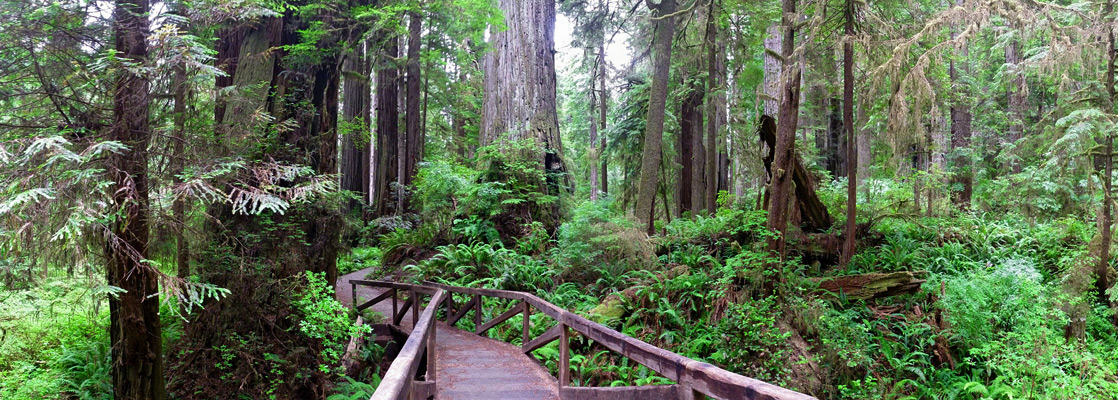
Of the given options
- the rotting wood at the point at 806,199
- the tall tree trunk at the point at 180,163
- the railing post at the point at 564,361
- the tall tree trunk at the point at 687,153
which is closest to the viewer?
the railing post at the point at 564,361

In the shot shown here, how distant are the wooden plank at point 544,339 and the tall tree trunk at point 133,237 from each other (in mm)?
4237

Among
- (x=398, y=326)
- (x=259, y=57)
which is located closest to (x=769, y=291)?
(x=398, y=326)

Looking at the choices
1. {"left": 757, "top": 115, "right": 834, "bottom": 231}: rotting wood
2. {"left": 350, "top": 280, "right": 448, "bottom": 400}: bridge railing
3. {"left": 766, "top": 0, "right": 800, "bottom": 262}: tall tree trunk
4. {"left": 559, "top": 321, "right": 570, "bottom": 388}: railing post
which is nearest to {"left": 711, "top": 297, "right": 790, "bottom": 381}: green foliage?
{"left": 766, "top": 0, "right": 800, "bottom": 262}: tall tree trunk

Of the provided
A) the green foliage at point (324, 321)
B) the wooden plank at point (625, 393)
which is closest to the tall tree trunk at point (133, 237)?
the green foliage at point (324, 321)

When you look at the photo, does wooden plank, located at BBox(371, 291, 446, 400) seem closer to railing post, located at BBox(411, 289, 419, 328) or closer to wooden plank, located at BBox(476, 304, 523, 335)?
wooden plank, located at BBox(476, 304, 523, 335)

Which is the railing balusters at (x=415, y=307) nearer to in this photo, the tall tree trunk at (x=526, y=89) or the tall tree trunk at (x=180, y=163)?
the tall tree trunk at (x=180, y=163)

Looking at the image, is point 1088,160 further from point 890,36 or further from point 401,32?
point 401,32

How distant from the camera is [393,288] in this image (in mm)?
10984

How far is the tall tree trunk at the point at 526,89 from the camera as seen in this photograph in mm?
14289

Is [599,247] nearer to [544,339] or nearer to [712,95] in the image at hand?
[544,339]

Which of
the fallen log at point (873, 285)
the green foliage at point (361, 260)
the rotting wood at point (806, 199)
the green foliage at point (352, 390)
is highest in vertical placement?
the rotting wood at point (806, 199)

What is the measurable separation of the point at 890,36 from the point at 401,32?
320 inches

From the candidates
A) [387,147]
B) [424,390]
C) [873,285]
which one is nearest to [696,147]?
[387,147]

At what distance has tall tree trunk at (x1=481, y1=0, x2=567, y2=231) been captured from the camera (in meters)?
14.3
